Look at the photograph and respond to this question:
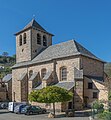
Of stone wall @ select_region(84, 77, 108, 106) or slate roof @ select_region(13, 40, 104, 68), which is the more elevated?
slate roof @ select_region(13, 40, 104, 68)

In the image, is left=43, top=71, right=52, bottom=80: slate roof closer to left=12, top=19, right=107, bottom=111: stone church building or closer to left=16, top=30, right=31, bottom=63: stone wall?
left=12, top=19, right=107, bottom=111: stone church building

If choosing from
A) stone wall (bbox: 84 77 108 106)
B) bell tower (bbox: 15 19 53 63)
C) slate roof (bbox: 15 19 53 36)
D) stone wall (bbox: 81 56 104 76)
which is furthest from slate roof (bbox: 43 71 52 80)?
slate roof (bbox: 15 19 53 36)

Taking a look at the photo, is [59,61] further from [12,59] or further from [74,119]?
[12,59]

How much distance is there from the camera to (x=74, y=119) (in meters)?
22.1

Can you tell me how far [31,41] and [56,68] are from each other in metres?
11.1

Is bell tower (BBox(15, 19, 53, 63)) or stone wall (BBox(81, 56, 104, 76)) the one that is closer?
stone wall (BBox(81, 56, 104, 76))

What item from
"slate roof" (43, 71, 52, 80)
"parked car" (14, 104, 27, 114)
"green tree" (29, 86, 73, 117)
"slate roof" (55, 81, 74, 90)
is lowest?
"parked car" (14, 104, 27, 114)

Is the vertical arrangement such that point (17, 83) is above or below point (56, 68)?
below

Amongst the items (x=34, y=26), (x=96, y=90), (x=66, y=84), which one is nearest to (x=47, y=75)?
(x=66, y=84)

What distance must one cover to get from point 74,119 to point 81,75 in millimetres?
9359

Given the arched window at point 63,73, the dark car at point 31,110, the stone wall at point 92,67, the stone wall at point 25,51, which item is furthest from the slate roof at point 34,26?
the dark car at point 31,110

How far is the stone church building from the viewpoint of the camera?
30719 millimetres

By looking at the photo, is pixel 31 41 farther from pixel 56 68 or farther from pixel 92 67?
pixel 92 67

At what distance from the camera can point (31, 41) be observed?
43000 mm
